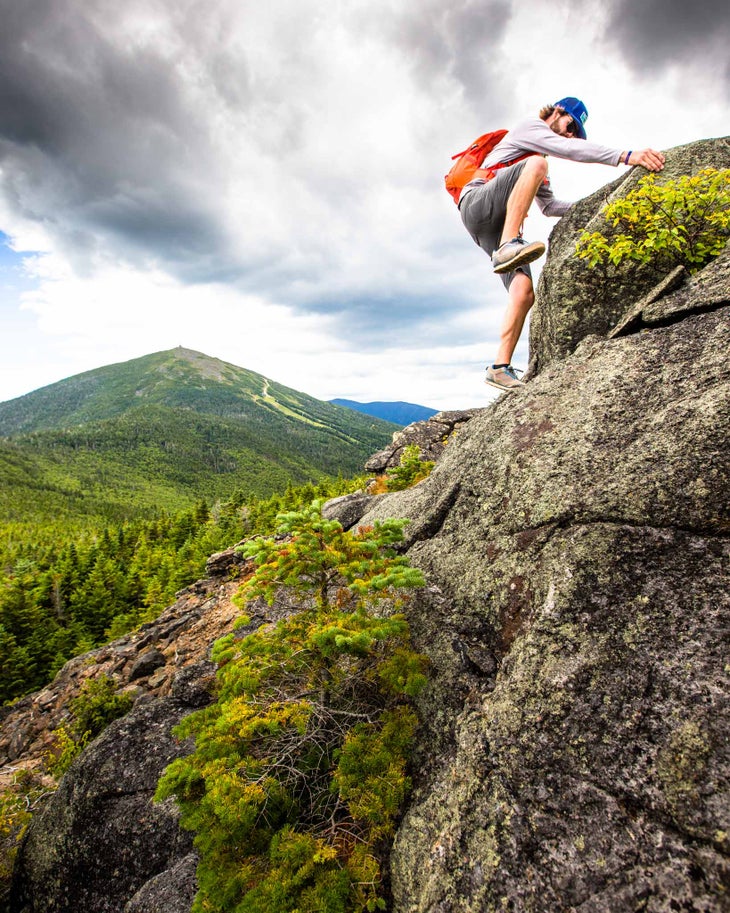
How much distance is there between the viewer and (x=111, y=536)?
57.0 metres

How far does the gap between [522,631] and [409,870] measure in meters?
2.74

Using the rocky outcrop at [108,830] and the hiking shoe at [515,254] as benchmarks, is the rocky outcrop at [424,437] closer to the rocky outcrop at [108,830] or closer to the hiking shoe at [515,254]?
the hiking shoe at [515,254]

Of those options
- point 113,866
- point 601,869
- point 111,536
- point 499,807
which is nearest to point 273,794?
point 499,807

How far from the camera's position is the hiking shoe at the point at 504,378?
6.86 m

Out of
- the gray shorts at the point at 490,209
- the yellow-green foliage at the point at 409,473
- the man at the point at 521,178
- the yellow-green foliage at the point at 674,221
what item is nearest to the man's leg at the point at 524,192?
the man at the point at 521,178

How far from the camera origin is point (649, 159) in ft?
19.4

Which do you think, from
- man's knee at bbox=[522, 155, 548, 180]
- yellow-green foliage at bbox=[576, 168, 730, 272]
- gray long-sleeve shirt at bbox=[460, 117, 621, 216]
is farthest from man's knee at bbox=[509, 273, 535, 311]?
gray long-sleeve shirt at bbox=[460, 117, 621, 216]

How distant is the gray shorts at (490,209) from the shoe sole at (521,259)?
1.40 ft

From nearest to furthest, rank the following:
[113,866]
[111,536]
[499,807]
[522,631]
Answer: [499,807] → [522,631] → [113,866] → [111,536]

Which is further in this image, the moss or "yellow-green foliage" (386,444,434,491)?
"yellow-green foliage" (386,444,434,491)

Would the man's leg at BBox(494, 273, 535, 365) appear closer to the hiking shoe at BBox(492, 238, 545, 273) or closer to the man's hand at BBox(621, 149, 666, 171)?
the hiking shoe at BBox(492, 238, 545, 273)

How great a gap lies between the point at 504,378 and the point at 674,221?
2.99m

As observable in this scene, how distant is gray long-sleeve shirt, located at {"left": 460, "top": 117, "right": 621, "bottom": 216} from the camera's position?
17.5 feet

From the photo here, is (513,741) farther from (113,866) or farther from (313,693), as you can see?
(113,866)
